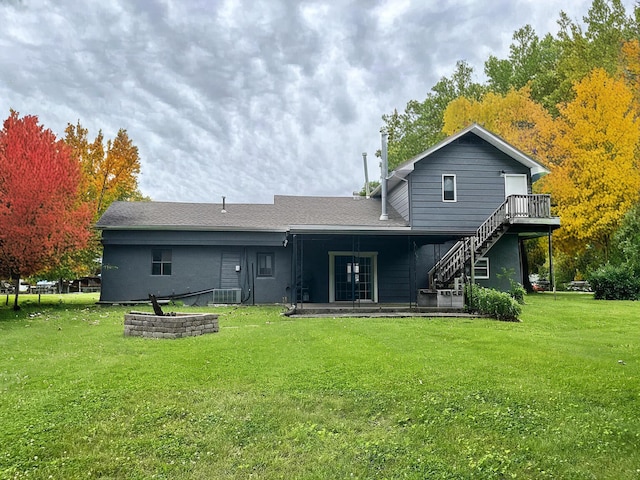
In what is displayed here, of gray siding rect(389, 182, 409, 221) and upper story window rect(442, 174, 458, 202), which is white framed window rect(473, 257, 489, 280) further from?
gray siding rect(389, 182, 409, 221)

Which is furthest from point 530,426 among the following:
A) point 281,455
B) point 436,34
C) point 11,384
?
point 436,34

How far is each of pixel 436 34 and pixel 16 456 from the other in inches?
790

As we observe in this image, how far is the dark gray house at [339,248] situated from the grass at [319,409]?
9.22 meters

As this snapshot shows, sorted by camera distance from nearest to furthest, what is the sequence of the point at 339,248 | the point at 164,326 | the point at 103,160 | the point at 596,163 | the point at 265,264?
the point at 164,326
the point at 339,248
the point at 265,264
the point at 596,163
the point at 103,160

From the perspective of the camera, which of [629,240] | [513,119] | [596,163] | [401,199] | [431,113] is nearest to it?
[401,199]

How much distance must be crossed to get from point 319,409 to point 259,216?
15484 millimetres

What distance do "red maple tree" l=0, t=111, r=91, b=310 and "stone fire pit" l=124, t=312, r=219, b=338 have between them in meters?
6.40

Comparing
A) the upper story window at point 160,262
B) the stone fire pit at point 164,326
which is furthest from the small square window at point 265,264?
the stone fire pit at point 164,326

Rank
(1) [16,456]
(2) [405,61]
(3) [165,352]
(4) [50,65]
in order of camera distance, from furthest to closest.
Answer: (2) [405,61], (4) [50,65], (3) [165,352], (1) [16,456]

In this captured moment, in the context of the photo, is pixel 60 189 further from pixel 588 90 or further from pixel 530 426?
pixel 588 90

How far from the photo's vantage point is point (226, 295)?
1803 cm

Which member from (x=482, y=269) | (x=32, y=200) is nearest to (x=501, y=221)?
(x=482, y=269)

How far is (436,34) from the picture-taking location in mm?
19344

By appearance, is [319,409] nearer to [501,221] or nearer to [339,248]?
[339,248]
